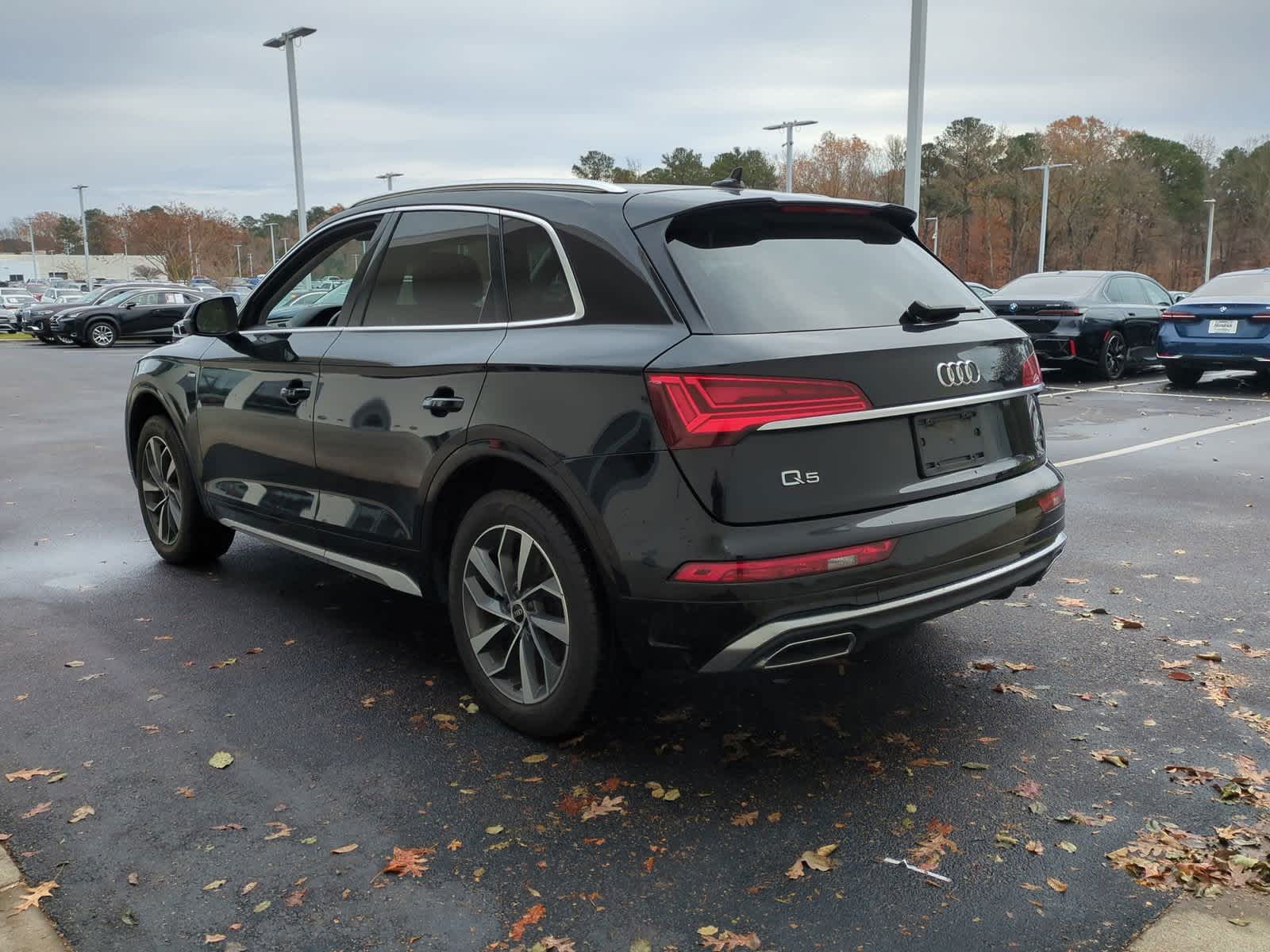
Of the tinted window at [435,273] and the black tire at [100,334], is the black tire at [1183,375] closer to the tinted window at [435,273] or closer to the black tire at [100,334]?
the tinted window at [435,273]

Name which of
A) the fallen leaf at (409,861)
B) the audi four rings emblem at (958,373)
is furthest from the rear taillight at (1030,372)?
the fallen leaf at (409,861)

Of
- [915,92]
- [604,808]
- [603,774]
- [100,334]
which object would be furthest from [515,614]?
[100,334]

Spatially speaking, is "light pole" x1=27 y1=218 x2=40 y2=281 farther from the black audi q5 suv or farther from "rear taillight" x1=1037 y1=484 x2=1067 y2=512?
"rear taillight" x1=1037 y1=484 x2=1067 y2=512

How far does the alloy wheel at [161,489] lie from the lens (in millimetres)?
5945

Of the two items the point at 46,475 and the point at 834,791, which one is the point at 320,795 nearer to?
the point at 834,791

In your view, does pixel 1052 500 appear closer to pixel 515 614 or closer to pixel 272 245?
pixel 515 614

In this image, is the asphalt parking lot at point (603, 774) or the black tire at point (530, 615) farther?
the black tire at point (530, 615)

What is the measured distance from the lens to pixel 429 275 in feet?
13.9

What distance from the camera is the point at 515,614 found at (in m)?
3.75

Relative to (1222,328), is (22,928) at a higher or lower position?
lower

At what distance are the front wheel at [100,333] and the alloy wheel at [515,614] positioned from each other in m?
28.9

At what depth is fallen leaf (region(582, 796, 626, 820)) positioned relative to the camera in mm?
3285

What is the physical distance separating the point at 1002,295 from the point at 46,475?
1222 cm

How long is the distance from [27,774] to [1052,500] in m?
3.49
